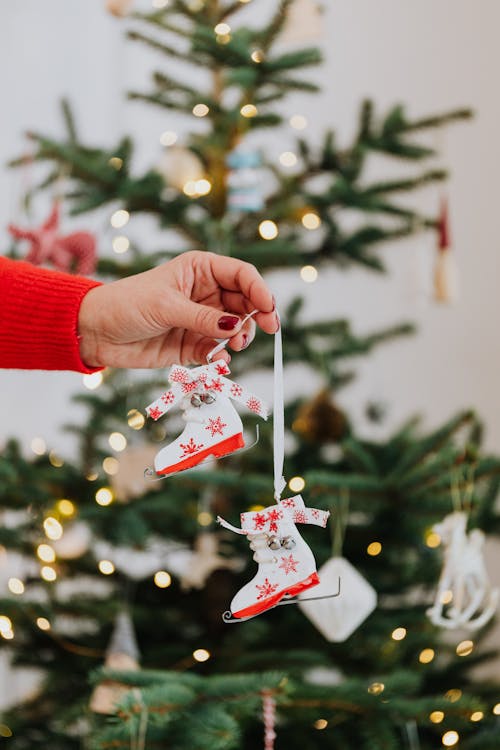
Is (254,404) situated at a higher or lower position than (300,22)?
lower

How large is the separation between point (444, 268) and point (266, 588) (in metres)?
1.04

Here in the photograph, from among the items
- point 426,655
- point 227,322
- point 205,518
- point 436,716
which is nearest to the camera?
point 227,322

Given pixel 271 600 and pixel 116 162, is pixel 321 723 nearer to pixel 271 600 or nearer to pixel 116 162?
pixel 271 600

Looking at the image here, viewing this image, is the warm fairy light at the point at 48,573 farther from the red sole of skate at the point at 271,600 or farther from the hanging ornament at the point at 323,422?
the red sole of skate at the point at 271,600

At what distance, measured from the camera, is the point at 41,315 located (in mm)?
801

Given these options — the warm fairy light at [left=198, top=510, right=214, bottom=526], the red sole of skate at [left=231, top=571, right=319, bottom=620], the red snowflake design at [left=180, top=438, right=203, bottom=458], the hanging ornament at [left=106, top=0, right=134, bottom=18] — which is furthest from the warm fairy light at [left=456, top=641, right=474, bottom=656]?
the hanging ornament at [left=106, top=0, right=134, bottom=18]

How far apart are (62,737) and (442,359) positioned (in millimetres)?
1292

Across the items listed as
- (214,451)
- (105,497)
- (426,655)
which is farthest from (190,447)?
(426,655)

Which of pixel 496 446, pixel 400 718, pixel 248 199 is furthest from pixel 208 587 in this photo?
pixel 496 446

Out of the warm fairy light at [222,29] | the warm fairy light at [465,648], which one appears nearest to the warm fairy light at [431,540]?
the warm fairy light at [465,648]

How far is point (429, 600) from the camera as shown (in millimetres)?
1420

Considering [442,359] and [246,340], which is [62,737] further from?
[442,359]

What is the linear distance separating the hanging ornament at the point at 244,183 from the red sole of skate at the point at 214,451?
683 millimetres


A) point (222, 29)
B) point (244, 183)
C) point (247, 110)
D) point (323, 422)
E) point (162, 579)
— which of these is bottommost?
point (162, 579)
